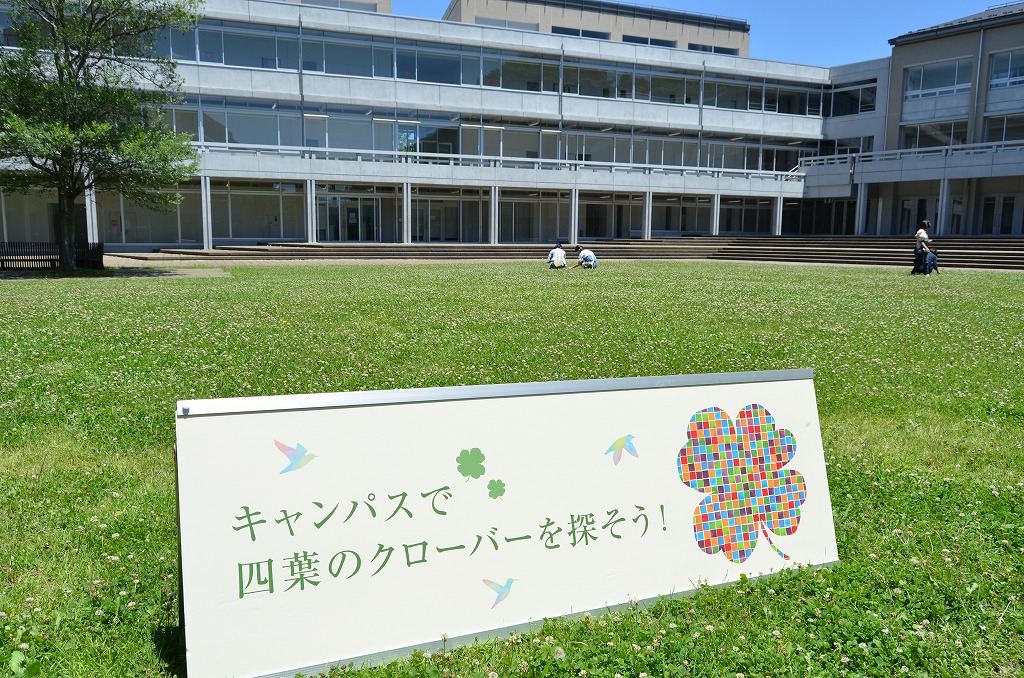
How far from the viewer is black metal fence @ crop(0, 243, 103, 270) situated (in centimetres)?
2683

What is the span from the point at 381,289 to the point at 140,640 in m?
14.5

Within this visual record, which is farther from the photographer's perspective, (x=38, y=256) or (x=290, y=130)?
(x=290, y=130)

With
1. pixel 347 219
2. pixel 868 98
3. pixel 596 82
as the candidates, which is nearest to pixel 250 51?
pixel 347 219

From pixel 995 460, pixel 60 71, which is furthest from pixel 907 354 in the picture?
pixel 60 71

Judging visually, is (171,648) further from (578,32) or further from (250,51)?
(578,32)

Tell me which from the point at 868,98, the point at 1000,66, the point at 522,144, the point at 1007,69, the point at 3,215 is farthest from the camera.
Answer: the point at 868,98

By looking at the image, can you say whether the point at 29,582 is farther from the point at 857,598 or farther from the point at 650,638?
the point at 857,598

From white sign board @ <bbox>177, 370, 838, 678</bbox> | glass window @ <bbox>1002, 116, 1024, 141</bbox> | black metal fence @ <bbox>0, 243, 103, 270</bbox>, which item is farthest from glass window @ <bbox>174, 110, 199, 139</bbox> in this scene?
glass window @ <bbox>1002, 116, 1024, 141</bbox>

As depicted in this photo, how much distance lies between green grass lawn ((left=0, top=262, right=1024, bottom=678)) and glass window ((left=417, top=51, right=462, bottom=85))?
1207 inches

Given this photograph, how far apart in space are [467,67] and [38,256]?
26.6m

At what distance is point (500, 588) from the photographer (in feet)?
11.6

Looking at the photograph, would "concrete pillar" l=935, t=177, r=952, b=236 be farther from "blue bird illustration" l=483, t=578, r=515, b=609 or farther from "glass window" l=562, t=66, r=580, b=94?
"blue bird illustration" l=483, t=578, r=515, b=609

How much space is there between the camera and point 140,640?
362 centimetres

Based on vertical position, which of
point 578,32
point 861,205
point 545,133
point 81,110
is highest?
point 578,32
